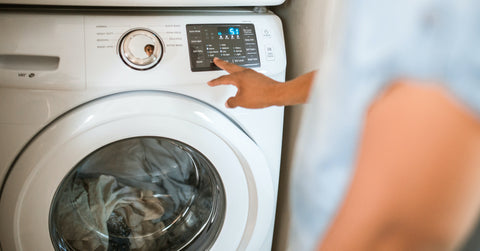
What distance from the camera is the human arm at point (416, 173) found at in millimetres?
275

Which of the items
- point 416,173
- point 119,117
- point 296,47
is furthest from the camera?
point 296,47

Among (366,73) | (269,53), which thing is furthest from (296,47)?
(366,73)

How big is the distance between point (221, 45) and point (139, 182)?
364mm

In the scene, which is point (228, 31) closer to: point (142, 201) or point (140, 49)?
point (140, 49)

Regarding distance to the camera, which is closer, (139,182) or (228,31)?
(228,31)

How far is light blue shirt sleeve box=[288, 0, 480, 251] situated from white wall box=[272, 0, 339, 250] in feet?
1.31

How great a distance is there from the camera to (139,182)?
905mm

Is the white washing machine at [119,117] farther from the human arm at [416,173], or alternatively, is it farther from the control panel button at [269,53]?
the human arm at [416,173]

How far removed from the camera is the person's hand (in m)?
0.68

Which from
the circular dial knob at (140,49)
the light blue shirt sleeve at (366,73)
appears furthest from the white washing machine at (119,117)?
the light blue shirt sleeve at (366,73)

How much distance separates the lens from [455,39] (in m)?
0.28

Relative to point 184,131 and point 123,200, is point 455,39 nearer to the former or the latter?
point 184,131

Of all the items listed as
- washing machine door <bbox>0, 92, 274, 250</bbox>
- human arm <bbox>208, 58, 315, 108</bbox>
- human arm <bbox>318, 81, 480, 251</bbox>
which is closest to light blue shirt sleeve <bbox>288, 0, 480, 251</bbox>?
human arm <bbox>318, 81, 480, 251</bbox>

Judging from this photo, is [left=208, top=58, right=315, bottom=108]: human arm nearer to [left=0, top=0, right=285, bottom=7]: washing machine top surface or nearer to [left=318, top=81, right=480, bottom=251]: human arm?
[left=0, top=0, right=285, bottom=7]: washing machine top surface
